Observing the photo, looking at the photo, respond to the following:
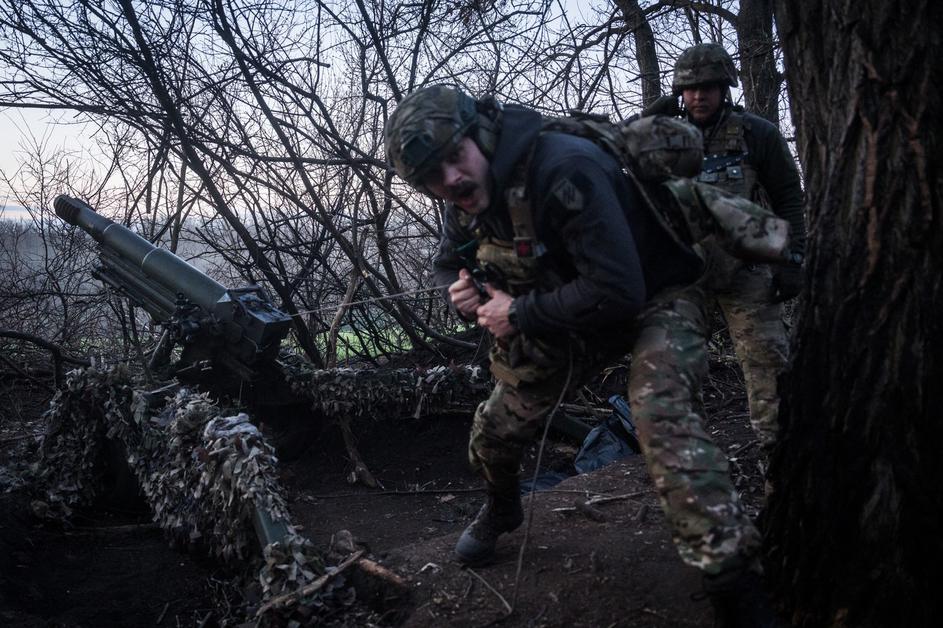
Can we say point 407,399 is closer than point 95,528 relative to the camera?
No

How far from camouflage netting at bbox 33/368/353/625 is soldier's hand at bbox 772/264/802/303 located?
245 centimetres

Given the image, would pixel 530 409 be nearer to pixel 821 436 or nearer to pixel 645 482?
pixel 821 436

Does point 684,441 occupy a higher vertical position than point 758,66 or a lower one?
lower

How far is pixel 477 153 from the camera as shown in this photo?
7.91 ft

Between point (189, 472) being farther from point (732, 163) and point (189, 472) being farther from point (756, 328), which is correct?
point (732, 163)

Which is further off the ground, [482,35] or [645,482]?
[482,35]

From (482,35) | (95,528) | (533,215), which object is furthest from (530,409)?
(482,35)

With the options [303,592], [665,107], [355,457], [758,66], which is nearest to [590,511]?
[303,592]

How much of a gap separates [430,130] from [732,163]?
211 centimetres

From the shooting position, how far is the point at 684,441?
2201mm

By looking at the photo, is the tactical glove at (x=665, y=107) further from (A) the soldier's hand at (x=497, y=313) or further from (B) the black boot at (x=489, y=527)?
(B) the black boot at (x=489, y=527)

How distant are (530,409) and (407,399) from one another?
2.87m

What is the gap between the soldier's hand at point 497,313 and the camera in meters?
2.55

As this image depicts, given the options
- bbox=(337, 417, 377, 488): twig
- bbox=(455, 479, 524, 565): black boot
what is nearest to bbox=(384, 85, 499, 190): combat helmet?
bbox=(455, 479, 524, 565): black boot
